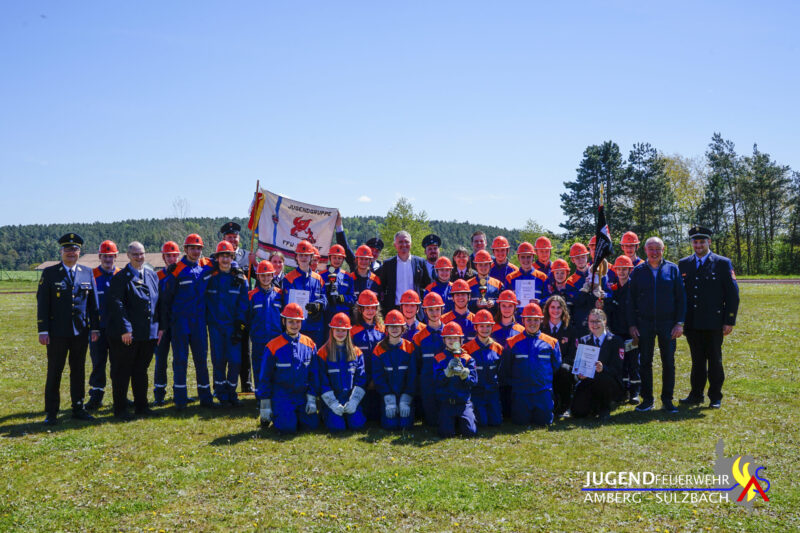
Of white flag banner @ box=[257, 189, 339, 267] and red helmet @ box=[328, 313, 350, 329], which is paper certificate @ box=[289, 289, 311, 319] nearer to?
red helmet @ box=[328, 313, 350, 329]

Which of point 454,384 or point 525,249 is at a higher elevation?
point 525,249

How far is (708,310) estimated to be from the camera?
854cm

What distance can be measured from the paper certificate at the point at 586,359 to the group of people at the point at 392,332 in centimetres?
7

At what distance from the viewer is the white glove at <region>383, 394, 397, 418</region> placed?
7496mm

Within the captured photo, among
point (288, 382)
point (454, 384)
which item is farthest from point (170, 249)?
point (454, 384)

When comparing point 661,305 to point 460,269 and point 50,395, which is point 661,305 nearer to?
point 460,269

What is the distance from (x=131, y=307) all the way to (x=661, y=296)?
26.0ft

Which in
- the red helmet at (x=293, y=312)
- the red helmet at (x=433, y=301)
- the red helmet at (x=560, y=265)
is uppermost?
the red helmet at (x=560, y=265)

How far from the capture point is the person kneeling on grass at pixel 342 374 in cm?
754

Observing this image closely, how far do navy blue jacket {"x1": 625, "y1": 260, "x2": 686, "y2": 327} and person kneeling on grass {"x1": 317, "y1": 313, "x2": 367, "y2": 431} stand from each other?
4417 millimetres

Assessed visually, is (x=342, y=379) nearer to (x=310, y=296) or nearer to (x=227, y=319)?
(x=310, y=296)

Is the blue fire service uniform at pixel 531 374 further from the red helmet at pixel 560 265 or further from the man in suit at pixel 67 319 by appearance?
the man in suit at pixel 67 319

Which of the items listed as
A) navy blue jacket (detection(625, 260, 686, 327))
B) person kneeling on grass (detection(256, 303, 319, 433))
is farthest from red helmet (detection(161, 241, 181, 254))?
navy blue jacket (detection(625, 260, 686, 327))

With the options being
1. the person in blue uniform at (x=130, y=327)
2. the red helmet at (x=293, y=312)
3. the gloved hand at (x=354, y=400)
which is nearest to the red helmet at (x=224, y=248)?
the person in blue uniform at (x=130, y=327)
